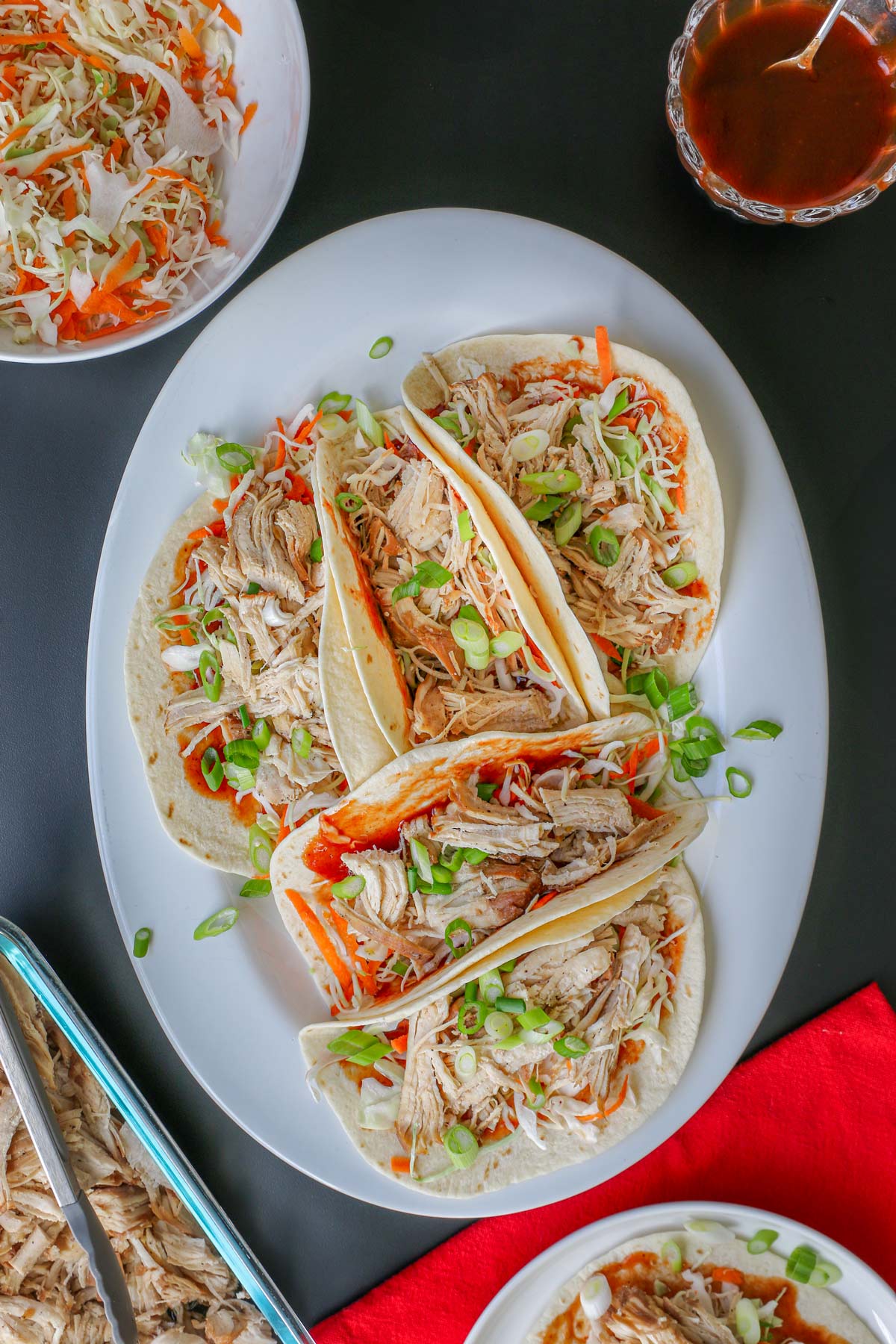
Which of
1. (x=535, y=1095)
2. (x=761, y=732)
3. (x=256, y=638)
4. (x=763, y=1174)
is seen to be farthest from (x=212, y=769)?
(x=763, y=1174)

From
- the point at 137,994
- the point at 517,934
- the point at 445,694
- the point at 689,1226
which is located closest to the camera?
the point at 517,934

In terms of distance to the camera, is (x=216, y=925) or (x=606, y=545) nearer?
(x=606, y=545)

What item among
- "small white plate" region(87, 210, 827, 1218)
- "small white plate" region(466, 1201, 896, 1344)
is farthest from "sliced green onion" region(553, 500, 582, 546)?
"small white plate" region(466, 1201, 896, 1344)

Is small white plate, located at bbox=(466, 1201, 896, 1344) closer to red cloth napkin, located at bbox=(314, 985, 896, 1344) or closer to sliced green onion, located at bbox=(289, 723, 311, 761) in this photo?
red cloth napkin, located at bbox=(314, 985, 896, 1344)

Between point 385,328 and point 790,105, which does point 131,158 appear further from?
point 790,105

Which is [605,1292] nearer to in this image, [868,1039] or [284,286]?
[868,1039]

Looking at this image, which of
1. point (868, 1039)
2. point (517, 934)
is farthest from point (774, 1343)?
point (517, 934)

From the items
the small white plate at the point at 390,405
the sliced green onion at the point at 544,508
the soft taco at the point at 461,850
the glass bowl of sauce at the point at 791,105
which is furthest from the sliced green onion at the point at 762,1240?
the glass bowl of sauce at the point at 791,105
